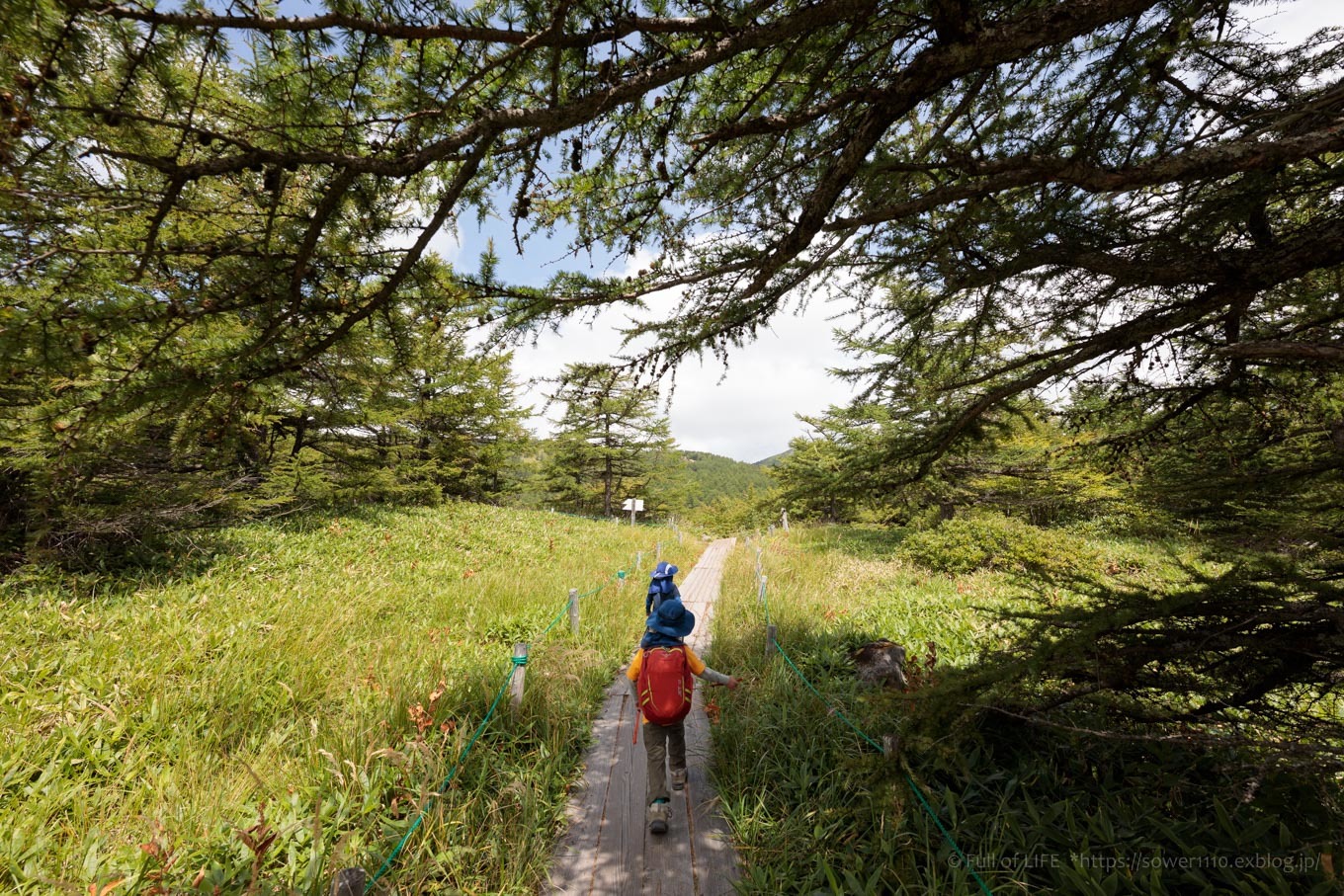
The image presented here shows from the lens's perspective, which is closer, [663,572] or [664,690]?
[664,690]

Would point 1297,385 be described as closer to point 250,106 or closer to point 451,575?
point 250,106

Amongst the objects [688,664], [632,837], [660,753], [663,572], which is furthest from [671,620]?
[632,837]

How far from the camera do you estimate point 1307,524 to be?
1995 mm

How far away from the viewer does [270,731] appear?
3.61 meters

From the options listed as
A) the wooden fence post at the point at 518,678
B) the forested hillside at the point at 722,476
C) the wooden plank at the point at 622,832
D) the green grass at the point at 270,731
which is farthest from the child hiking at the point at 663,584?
the forested hillside at the point at 722,476

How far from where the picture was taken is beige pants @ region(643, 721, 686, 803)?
11.5 feet

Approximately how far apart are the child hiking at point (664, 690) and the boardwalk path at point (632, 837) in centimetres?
16

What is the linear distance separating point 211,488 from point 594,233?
8.97 metres

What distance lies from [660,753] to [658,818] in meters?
0.41

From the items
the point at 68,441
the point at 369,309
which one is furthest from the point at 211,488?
the point at 369,309

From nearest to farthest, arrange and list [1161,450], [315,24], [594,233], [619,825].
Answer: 1. [315,24]
2. [594,233]
3. [619,825]
4. [1161,450]

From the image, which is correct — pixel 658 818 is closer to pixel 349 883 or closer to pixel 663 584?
pixel 663 584

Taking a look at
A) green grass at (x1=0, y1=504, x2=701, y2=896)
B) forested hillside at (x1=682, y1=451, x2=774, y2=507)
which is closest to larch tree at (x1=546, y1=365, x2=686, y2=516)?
green grass at (x1=0, y1=504, x2=701, y2=896)

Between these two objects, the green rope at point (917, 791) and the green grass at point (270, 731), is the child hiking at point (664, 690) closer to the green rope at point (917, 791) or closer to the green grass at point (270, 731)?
the green grass at point (270, 731)
